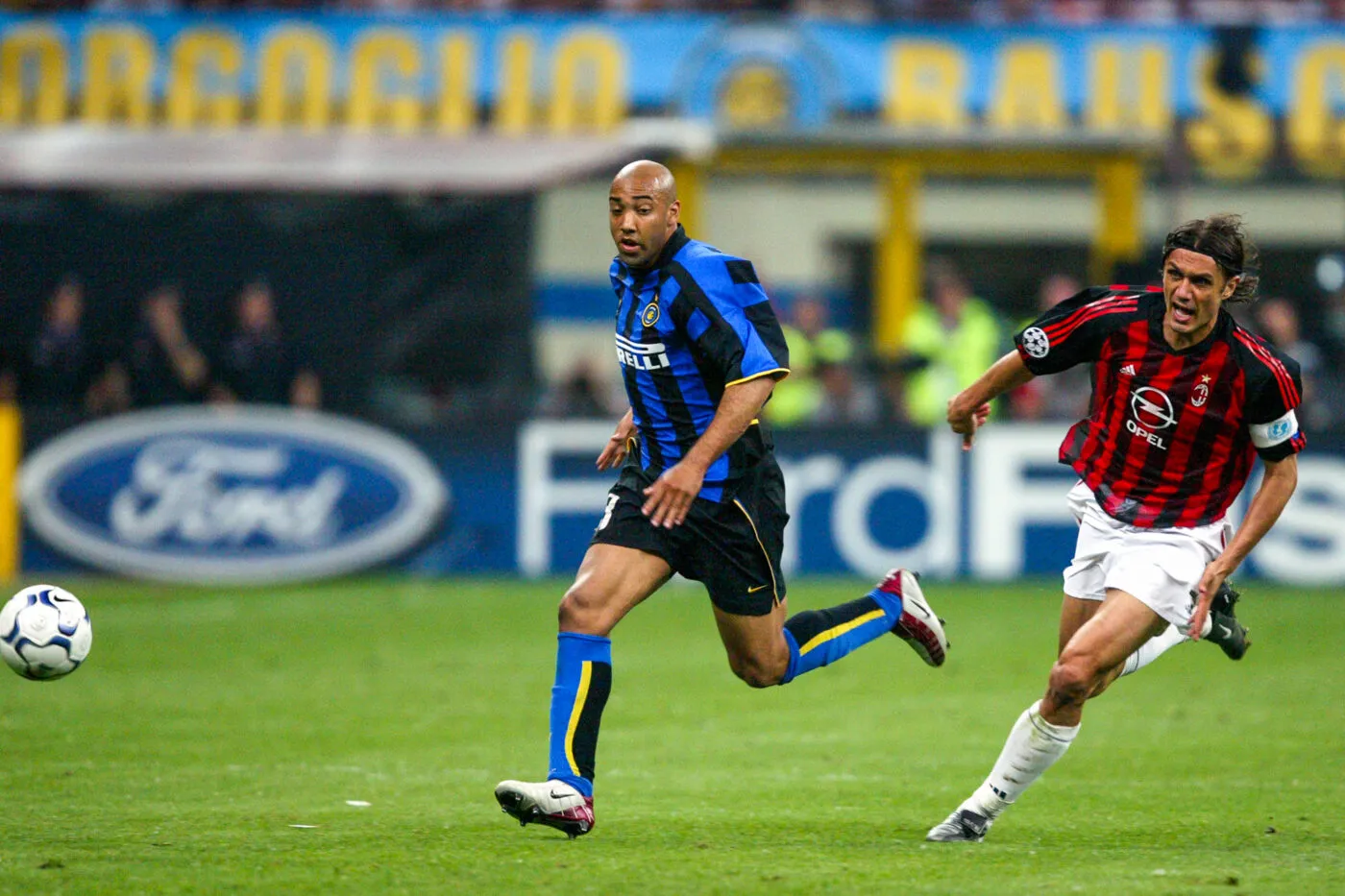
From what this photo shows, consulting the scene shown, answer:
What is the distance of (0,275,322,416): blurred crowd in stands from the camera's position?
15570 mm

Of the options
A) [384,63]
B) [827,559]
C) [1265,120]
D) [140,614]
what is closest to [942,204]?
[1265,120]

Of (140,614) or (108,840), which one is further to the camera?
(140,614)

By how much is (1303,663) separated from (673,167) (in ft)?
31.3

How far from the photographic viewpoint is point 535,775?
7656mm

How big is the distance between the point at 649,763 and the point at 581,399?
333 inches

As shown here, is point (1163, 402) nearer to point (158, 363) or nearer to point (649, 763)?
point (649, 763)

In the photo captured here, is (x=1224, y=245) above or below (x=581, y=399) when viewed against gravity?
above

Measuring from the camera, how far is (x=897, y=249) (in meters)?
19.5

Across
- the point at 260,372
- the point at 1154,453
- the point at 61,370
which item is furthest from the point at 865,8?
the point at 1154,453

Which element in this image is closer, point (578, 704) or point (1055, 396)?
point (578, 704)

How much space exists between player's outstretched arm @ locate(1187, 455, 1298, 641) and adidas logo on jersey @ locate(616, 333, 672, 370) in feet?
6.05

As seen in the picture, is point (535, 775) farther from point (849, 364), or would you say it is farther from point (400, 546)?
point (849, 364)

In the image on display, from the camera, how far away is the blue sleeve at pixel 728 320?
626cm

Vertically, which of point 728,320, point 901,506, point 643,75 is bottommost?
point 901,506
